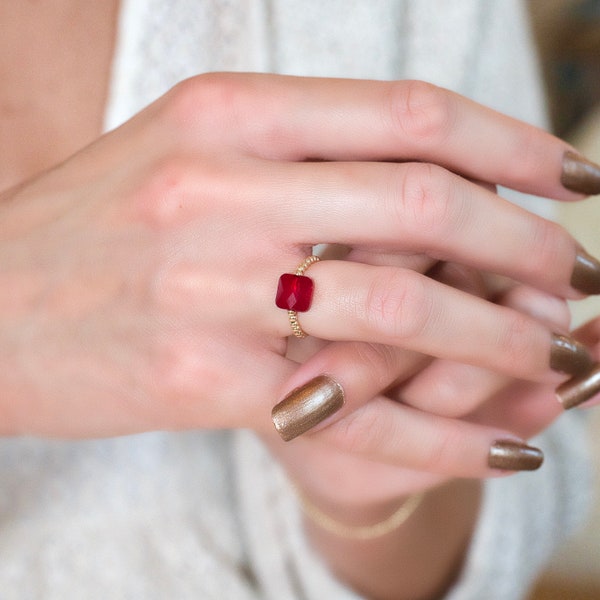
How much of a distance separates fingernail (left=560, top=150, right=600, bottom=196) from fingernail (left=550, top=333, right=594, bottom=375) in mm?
132

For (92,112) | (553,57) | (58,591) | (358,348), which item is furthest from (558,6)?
(58,591)

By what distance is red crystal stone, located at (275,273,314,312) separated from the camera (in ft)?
1.59

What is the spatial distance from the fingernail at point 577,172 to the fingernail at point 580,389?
0.55 feet

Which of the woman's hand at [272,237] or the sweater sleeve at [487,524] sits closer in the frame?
the woman's hand at [272,237]

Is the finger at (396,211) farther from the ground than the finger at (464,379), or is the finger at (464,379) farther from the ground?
the finger at (396,211)

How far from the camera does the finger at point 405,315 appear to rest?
489 mm

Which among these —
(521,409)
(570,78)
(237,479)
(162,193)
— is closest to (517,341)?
(521,409)

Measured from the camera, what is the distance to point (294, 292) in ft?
1.59

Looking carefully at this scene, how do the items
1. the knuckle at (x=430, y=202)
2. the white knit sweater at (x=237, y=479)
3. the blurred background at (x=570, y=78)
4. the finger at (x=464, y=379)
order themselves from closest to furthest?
the knuckle at (x=430, y=202) → the finger at (x=464, y=379) → the white knit sweater at (x=237, y=479) → the blurred background at (x=570, y=78)

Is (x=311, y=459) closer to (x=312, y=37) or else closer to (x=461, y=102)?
(x=461, y=102)

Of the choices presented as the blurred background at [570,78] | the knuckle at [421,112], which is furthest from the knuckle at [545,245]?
the blurred background at [570,78]

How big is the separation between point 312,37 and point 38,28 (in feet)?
1.07

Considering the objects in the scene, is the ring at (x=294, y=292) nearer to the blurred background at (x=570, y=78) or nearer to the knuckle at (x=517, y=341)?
the knuckle at (x=517, y=341)

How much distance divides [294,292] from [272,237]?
0.05m
